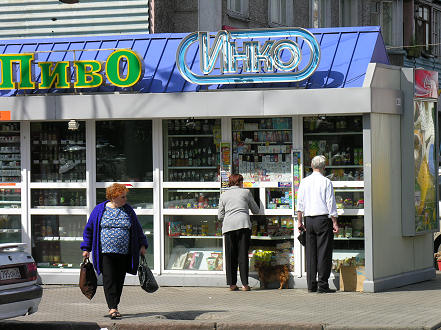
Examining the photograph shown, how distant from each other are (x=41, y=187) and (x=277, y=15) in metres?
9.87

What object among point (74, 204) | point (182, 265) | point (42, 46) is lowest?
point (182, 265)

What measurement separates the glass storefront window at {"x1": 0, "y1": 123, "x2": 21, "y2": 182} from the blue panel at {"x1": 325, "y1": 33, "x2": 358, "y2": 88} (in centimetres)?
498

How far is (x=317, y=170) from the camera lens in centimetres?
1204

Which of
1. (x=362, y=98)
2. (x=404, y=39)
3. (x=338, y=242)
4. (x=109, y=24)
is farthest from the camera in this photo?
(x=404, y=39)

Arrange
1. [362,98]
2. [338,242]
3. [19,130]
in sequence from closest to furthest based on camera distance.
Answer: [362,98] → [338,242] → [19,130]

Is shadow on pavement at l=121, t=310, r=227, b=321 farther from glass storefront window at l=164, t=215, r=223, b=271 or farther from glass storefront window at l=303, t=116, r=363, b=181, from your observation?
glass storefront window at l=303, t=116, r=363, b=181

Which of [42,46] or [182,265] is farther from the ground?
[42,46]

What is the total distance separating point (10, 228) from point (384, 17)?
55.2 ft

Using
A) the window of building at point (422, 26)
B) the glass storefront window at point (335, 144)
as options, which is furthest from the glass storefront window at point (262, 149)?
the window of building at point (422, 26)

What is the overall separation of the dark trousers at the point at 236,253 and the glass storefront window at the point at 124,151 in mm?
1690

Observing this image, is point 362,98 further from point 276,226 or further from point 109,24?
point 109,24

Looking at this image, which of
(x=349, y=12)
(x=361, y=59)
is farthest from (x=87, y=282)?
(x=349, y=12)

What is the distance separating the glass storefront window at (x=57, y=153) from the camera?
13.3 meters

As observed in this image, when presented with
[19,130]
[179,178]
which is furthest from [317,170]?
[19,130]
